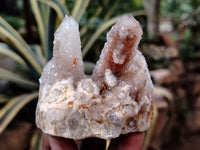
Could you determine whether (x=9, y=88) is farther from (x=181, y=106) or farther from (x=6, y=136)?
(x=181, y=106)

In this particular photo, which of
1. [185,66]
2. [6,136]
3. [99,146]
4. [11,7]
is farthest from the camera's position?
[11,7]

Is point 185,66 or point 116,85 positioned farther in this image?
point 185,66

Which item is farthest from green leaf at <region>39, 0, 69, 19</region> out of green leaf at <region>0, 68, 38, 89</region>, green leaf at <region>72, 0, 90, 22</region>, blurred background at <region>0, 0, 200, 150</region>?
green leaf at <region>0, 68, 38, 89</region>

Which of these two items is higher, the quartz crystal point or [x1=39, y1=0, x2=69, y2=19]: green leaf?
[x1=39, y1=0, x2=69, y2=19]: green leaf

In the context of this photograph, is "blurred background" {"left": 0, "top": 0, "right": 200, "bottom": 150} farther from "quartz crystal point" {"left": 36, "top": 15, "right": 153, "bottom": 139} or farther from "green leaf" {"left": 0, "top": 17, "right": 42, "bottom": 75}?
"quartz crystal point" {"left": 36, "top": 15, "right": 153, "bottom": 139}

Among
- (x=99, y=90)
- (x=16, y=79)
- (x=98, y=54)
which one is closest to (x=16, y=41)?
(x=16, y=79)

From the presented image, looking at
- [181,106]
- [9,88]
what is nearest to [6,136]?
[9,88]

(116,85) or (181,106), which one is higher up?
(116,85)
